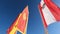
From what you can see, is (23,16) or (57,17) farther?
(23,16)

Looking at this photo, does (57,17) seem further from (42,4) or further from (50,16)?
(42,4)

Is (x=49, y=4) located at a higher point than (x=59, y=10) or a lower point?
higher

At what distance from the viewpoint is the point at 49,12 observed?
2.82 meters

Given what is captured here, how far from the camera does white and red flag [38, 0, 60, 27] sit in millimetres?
2676

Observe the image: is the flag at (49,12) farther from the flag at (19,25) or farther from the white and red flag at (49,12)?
the flag at (19,25)

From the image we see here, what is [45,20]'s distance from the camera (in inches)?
112

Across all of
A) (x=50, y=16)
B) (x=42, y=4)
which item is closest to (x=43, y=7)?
(x=42, y=4)

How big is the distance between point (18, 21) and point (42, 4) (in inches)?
23.7

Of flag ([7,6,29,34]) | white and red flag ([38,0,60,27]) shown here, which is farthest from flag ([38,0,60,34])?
flag ([7,6,29,34])

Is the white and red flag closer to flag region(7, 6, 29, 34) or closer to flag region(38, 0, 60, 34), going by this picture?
flag region(38, 0, 60, 34)

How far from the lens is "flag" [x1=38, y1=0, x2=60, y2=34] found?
2.68 metres

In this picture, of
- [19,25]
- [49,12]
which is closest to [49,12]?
[49,12]

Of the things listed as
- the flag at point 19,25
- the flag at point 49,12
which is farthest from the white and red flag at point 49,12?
the flag at point 19,25

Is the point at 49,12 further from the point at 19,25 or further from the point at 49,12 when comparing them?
the point at 19,25
